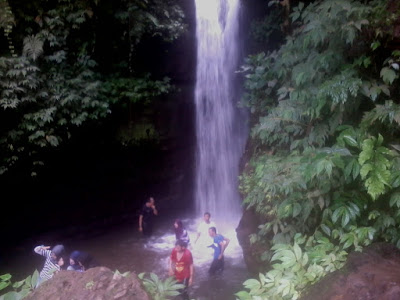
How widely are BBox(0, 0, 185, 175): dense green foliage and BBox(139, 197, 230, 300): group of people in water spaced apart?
11.5ft

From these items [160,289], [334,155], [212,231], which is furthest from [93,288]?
[212,231]

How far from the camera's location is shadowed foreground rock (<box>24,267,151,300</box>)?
2795mm

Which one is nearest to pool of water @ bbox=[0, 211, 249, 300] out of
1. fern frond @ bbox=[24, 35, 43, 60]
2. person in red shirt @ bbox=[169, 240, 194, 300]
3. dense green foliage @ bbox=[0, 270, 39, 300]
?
person in red shirt @ bbox=[169, 240, 194, 300]

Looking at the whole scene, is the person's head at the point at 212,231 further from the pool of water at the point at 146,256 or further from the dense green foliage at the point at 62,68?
the dense green foliage at the point at 62,68

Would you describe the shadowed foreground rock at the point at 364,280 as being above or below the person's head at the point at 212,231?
above

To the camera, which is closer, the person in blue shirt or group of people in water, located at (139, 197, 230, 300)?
group of people in water, located at (139, 197, 230, 300)

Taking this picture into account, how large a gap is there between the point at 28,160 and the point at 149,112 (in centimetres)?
426

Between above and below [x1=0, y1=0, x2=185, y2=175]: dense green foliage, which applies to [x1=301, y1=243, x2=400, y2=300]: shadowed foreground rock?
below

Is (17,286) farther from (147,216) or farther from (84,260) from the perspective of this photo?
(147,216)

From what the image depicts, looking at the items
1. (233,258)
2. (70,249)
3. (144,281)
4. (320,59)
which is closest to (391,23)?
(320,59)

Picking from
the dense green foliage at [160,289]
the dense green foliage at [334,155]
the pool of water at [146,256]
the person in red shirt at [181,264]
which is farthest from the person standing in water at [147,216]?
the dense green foliage at [160,289]

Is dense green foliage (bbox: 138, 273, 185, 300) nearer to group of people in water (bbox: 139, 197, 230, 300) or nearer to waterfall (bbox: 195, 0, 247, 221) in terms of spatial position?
group of people in water (bbox: 139, 197, 230, 300)

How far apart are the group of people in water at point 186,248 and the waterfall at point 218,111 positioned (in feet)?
12.6

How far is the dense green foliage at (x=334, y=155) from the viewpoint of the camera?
3.52 m
